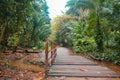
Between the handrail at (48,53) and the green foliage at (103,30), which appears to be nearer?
the handrail at (48,53)

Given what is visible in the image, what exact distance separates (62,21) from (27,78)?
23077 millimetres

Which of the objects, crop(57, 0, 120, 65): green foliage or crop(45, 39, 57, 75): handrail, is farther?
crop(57, 0, 120, 65): green foliage

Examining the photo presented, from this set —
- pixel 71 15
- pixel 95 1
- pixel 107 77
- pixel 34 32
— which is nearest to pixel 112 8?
pixel 95 1

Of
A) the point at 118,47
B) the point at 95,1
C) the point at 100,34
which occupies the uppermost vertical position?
the point at 95,1

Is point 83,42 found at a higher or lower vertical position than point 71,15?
lower

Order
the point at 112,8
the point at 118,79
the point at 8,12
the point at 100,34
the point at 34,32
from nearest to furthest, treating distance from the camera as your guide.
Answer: the point at 118,79 < the point at 8,12 < the point at 112,8 < the point at 100,34 < the point at 34,32

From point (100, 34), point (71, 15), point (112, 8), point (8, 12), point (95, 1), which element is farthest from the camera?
point (71, 15)

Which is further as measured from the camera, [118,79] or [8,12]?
[8,12]

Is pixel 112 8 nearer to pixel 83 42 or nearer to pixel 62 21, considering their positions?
pixel 83 42

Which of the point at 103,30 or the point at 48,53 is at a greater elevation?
the point at 103,30

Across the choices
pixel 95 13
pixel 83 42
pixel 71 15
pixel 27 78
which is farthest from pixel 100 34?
pixel 71 15

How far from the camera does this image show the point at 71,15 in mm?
27875

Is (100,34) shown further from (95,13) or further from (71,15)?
(71,15)

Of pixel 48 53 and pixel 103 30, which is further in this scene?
pixel 103 30
